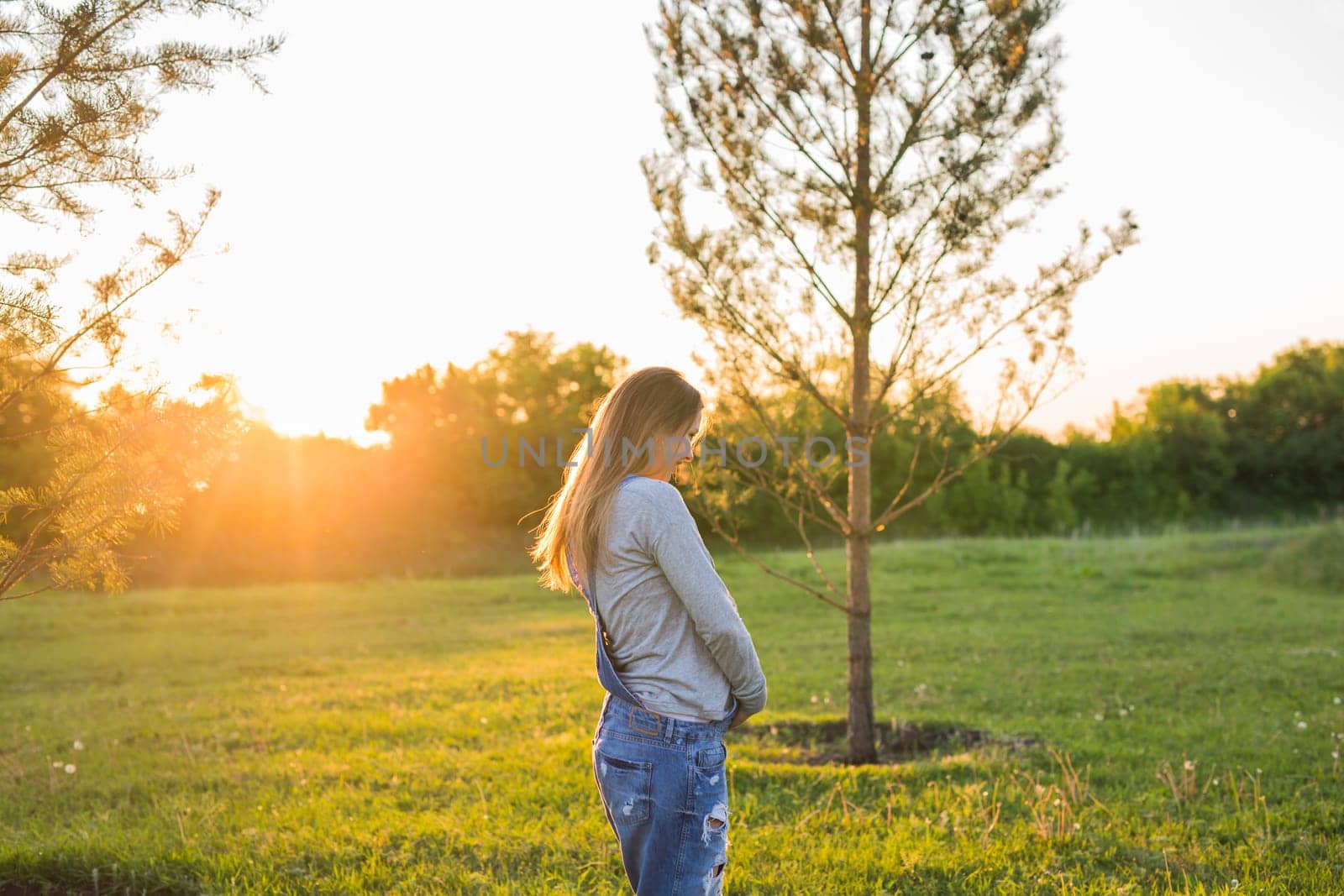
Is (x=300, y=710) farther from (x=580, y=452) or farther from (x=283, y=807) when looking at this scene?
(x=580, y=452)

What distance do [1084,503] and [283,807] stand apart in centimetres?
4575

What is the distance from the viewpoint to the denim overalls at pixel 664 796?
87.2 inches

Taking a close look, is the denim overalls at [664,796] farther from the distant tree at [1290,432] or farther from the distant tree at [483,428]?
the distant tree at [1290,432]

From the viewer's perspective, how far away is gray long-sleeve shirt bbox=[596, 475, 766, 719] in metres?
2.18

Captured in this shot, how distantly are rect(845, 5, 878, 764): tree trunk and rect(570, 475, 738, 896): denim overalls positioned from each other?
356 cm

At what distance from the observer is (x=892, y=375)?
579cm

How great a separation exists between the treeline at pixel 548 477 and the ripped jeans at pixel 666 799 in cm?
2197

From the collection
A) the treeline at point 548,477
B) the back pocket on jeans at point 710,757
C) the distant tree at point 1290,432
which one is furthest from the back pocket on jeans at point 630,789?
the distant tree at point 1290,432

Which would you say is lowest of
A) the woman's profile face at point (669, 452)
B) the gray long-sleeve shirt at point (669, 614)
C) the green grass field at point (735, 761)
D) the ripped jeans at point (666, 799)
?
the green grass field at point (735, 761)

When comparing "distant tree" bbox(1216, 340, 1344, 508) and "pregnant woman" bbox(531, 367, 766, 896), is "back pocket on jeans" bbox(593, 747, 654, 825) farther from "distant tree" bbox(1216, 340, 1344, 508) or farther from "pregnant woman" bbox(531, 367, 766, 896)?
"distant tree" bbox(1216, 340, 1344, 508)

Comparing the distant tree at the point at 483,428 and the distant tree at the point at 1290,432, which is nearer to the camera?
the distant tree at the point at 483,428

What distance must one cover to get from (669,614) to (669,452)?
1.32 feet

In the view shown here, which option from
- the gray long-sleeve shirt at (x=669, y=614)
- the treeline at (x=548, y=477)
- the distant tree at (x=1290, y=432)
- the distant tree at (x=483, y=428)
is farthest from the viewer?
the distant tree at (x=1290, y=432)

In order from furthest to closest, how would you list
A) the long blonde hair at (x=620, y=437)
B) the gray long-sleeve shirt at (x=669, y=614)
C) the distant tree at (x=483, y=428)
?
the distant tree at (x=483, y=428)
the long blonde hair at (x=620, y=437)
the gray long-sleeve shirt at (x=669, y=614)
